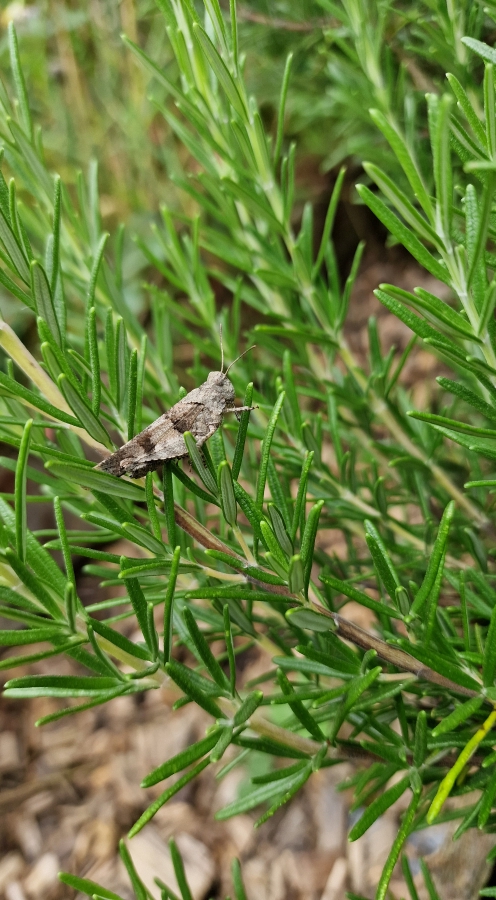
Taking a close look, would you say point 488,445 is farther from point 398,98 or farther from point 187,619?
point 398,98

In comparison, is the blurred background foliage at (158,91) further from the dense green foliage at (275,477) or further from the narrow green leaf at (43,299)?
the narrow green leaf at (43,299)

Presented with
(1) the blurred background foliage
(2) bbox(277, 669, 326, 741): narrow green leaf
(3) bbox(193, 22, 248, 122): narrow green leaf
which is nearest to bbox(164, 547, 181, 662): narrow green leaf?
(2) bbox(277, 669, 326, 741): narrow green leaf

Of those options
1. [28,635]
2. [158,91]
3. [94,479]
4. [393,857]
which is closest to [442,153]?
[94,479]

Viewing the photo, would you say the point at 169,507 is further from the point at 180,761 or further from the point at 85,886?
the point at 85,886

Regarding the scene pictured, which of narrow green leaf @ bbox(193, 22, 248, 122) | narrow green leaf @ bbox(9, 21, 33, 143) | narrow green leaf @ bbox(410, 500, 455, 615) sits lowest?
narrow green leaf @ bbox(410, 500, 455, 615)

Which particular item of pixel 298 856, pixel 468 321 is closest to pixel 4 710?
A: pixel 298 856

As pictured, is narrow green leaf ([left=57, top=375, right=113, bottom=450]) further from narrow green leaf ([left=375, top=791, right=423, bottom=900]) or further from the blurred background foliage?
the blurred background foliage
